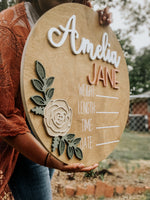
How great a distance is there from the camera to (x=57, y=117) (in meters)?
0.92

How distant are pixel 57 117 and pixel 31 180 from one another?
13.3 inches

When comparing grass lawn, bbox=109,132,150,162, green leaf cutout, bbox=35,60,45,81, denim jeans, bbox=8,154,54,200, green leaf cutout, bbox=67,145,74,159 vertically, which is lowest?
grass lawn, bbox=109,132,150,162

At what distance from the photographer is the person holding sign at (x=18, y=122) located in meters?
0.86

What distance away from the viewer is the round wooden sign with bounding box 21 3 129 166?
0.87 m

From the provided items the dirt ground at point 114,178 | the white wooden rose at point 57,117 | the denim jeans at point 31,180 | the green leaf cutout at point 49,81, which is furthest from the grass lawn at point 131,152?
the green leaf cutout at point 49,81

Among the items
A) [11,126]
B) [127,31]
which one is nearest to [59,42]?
[11,126]

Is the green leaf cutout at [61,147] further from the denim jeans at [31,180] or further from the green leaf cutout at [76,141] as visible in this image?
the denim jeans at [31,180]

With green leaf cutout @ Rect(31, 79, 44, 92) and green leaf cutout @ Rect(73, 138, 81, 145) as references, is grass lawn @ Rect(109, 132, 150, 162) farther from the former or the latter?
green leaf cutout @ Rect(31, 79, 44, 92)

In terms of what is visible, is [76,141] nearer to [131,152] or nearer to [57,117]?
[57,117]

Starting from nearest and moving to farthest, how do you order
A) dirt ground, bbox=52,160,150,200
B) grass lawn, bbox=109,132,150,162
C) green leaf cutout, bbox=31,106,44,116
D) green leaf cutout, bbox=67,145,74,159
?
1. green leaf cutout, bbox=31,106,44,116
2. green leaf cutout, bbox=67,145,74,159
3. dirt ground, bbox=52,160,150,200
4. grass lawn, bbox=109,132,150,162

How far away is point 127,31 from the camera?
2699 mm

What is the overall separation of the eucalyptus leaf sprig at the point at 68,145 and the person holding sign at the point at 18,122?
4 centimetres

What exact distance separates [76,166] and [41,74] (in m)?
0.38

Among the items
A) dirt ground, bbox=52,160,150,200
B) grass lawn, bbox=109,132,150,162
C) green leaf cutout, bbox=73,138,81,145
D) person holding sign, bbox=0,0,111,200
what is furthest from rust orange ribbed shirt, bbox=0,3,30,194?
grass lawn, bbox=109,132,150,162
